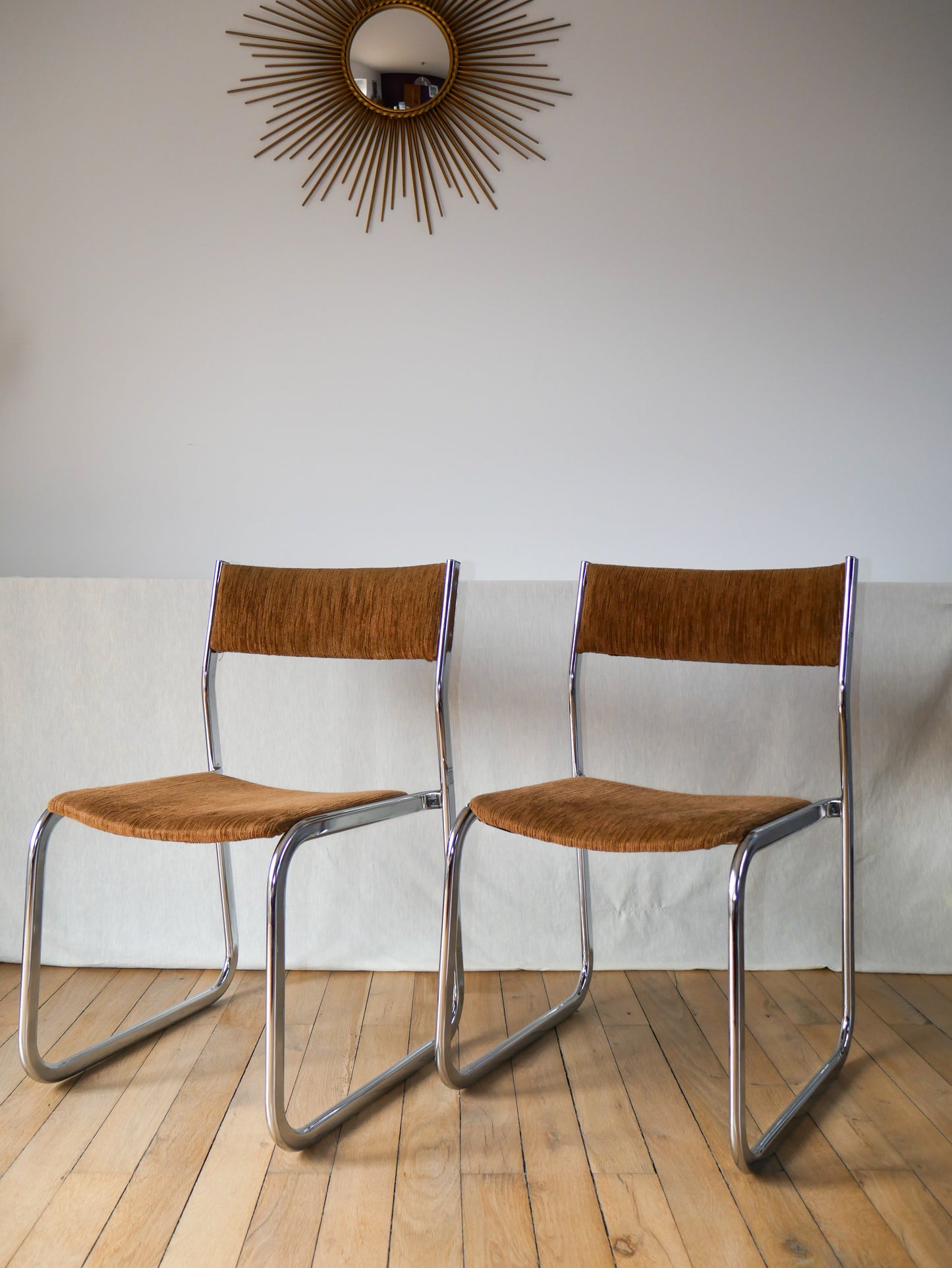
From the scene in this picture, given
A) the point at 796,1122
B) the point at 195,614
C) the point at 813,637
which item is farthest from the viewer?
the point at 195,614

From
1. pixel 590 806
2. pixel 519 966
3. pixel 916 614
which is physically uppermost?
pixel 916 614

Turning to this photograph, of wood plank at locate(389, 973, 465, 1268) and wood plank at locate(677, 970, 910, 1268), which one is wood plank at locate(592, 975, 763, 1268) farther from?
wood plank at locate(389, 973, 465, 1268)

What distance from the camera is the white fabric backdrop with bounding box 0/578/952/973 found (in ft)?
5.36

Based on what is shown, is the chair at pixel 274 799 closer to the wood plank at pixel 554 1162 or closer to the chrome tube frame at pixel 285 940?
the chrome tube frame at pixel 285 940

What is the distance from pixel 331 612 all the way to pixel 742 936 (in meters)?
0.75

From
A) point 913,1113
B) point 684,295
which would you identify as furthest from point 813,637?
point 684,295

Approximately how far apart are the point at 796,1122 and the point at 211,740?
0.96 metres

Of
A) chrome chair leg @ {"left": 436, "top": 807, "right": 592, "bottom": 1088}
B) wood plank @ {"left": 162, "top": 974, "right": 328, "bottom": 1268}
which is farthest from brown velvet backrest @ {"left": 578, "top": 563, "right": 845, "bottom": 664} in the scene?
wood plank @ {"left": 162, "top": 974, "right": 328, "bottom": 1268}

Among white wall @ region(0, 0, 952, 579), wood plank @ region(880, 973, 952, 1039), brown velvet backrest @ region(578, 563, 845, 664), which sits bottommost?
wood plank @ region(880, 973, 952, 1039)

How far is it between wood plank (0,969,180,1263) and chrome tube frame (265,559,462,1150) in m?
0.22

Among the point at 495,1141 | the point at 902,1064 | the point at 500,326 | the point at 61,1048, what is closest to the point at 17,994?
the point at 61,1048

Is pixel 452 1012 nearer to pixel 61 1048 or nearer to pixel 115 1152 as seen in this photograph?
pixel 115 1152

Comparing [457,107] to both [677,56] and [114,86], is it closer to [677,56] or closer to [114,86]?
[677,56]

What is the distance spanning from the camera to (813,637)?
1321mm
